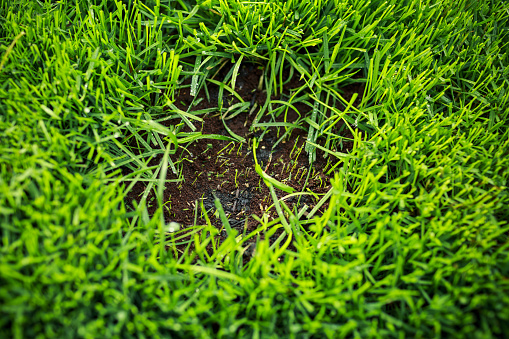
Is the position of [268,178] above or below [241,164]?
above

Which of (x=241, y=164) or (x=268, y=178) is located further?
(x=241, y=164)

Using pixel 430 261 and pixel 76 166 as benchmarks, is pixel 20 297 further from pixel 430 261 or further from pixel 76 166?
pixel 430 261

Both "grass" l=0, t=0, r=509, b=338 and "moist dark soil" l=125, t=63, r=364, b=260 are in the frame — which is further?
"moist dark soil" l=125, t=63, r=364, b=260

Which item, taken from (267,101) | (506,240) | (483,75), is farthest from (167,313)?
(483,75)

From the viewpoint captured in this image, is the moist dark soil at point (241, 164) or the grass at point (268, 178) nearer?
the grass at point (268, 178)
